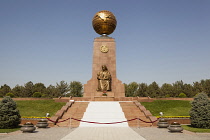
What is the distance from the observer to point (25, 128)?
40.9 ft

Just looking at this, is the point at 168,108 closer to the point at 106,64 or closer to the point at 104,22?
the point at 106,64

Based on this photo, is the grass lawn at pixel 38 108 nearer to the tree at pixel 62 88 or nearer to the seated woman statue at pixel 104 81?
the seated woman statue at pixel 104 81

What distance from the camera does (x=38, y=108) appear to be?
21719mm

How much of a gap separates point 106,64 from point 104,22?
6.88m

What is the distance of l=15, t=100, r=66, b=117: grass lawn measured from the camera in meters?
19.9

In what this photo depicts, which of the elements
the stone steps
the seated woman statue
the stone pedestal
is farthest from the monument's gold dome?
the stone steps

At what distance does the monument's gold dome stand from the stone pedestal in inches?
57.1

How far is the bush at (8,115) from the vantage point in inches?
545

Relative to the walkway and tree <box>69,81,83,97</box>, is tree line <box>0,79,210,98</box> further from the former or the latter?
the walkway

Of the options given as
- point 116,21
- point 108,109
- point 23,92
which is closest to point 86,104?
point 108,109

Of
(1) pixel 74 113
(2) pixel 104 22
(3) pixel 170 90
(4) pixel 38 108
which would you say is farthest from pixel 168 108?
(3) pixel 170 90

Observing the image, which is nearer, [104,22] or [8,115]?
[8,115]

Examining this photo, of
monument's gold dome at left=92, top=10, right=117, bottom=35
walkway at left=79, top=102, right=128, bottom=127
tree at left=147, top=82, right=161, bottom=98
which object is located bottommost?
walkway at left=79, top=102, right=128, bottom=127

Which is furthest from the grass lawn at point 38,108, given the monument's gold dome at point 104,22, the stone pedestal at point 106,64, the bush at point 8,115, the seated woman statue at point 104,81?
the monument's gold dome at point 104,22
